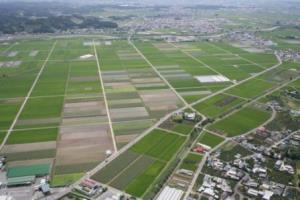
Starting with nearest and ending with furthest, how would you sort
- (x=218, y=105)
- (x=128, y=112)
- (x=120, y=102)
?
(x=128, y=112) → (x=218, y=105) → (x=120, y=102)

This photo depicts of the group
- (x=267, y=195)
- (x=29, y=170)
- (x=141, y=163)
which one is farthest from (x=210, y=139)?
(x=29, y=170)

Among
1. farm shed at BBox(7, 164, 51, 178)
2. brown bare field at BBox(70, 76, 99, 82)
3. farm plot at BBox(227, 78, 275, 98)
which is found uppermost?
farm shed at BBox(7, 164, 51, 178)

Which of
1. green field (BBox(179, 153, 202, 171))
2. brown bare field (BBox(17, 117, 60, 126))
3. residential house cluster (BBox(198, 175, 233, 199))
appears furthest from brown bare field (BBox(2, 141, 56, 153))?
residential house cluster (BBox(198, 175, 233, 199))

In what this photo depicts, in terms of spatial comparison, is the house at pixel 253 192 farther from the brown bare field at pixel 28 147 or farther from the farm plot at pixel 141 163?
the brown bare field at pixel 28 147

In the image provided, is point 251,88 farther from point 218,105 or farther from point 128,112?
point 128,112

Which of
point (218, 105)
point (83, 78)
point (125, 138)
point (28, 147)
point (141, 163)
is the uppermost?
point (125, 138)

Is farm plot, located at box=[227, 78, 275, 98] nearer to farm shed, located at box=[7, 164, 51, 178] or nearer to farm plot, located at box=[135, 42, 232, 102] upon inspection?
farm plot, located at box=[135, 42, 232, 102]
